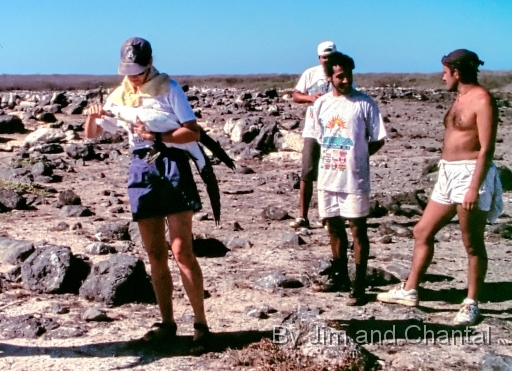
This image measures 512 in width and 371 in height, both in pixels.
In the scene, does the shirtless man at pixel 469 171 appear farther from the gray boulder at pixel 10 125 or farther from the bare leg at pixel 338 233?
the gray boulder at pixel 10 125

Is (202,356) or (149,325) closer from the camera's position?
(202,356)

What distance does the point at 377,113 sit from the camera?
513cm

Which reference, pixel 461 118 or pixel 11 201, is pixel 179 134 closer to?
A: pixel 461 118

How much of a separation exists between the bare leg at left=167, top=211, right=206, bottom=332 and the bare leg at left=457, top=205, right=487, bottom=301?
1.71 metres

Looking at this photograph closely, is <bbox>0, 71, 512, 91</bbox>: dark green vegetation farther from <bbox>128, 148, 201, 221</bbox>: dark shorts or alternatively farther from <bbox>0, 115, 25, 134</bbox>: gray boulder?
<bbox>128, 148, 201, 221</bbox>: dark shorts

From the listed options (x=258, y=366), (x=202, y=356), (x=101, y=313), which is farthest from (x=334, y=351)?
(x=101, y=313)

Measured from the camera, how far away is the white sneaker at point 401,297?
517 centimetres

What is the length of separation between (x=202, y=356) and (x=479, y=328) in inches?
69.8

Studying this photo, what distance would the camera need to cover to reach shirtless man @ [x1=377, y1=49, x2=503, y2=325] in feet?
15.0

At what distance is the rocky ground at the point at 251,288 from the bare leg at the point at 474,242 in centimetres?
26

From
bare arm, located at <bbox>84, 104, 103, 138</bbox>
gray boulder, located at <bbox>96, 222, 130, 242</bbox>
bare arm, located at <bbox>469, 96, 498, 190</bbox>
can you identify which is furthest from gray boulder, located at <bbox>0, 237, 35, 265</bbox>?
bare arm, located at <bbox>469, 96, 498, 190</bbox>

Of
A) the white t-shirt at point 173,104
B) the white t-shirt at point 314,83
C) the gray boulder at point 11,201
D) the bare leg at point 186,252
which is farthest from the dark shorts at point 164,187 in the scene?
the gray boulder at point 11,201

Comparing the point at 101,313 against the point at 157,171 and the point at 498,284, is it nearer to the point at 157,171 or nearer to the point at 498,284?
the point at 157,171

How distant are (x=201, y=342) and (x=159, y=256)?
1.82 ft
